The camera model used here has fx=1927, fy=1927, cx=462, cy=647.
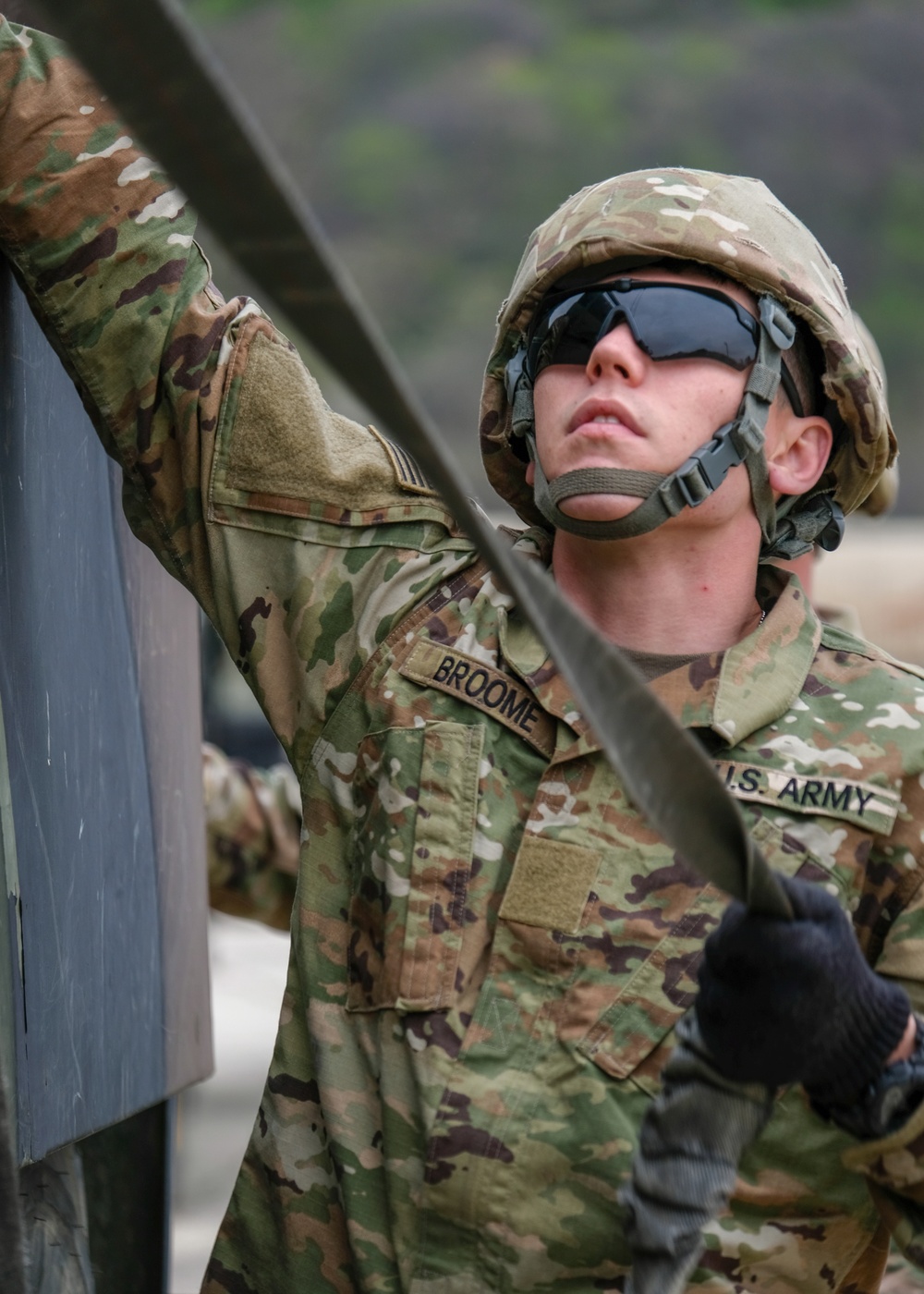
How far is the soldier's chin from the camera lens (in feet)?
8.30

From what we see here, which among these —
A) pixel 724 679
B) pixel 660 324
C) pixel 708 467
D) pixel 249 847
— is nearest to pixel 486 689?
pixel 724 679

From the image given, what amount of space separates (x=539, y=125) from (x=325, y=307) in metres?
34.7

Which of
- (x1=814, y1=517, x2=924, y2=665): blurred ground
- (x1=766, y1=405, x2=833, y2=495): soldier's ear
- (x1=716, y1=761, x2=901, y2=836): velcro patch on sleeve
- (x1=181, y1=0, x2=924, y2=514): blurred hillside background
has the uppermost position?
(x1=766, y1=405, x2=833, y2=495): soldier's ear

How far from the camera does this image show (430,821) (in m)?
2.48

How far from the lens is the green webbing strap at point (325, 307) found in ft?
4.91

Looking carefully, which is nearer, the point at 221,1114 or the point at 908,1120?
the point at 908,1120

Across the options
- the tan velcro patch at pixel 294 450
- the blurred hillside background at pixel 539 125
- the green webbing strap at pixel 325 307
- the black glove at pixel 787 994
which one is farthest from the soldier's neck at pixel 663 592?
the blurred hillside background at pixel 539 125

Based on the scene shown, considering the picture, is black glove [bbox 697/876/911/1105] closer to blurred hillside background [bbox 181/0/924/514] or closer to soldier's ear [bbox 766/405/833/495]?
soldier's ear [bbox 766/405/833/495]

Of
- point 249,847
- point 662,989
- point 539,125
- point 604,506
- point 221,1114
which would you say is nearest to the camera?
point 662,989

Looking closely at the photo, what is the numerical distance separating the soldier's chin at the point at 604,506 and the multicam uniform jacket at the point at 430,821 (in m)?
0.20

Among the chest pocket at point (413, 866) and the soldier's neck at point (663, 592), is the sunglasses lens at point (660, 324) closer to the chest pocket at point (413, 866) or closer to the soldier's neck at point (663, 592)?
the soldier's neck at point (663, 592)

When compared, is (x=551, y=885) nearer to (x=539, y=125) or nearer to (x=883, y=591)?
(x=883, y=591)

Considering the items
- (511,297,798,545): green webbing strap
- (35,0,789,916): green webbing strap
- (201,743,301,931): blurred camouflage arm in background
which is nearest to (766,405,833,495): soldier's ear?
(511,297,798,545): green webbing strap

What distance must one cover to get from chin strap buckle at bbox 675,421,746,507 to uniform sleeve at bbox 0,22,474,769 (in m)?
0.34
